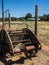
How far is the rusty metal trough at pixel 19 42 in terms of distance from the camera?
7250 mm

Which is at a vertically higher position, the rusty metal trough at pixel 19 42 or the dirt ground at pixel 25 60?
the rusty metal trough at pixel 19 42

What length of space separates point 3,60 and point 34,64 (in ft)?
3.99

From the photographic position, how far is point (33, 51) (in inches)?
299

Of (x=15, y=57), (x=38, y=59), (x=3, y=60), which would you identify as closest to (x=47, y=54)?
(x=38, y=59)

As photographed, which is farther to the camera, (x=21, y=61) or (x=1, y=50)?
(x=1, y=50)

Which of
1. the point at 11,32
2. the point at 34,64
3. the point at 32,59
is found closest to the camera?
the point at 34,64

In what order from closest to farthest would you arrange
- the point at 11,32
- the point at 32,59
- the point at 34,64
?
1. the point at 34,64
2. the point at 32,59
3. the point at 11,32

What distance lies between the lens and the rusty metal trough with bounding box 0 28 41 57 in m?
7.25

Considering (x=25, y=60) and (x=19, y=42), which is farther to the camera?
(x=19, y=42)

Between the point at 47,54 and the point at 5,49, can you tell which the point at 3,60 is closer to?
the point at 5,49

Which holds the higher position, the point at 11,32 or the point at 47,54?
the point at 11,32

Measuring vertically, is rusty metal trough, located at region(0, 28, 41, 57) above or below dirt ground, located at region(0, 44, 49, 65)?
above

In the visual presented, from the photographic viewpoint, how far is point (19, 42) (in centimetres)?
794

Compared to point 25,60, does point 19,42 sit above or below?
above
